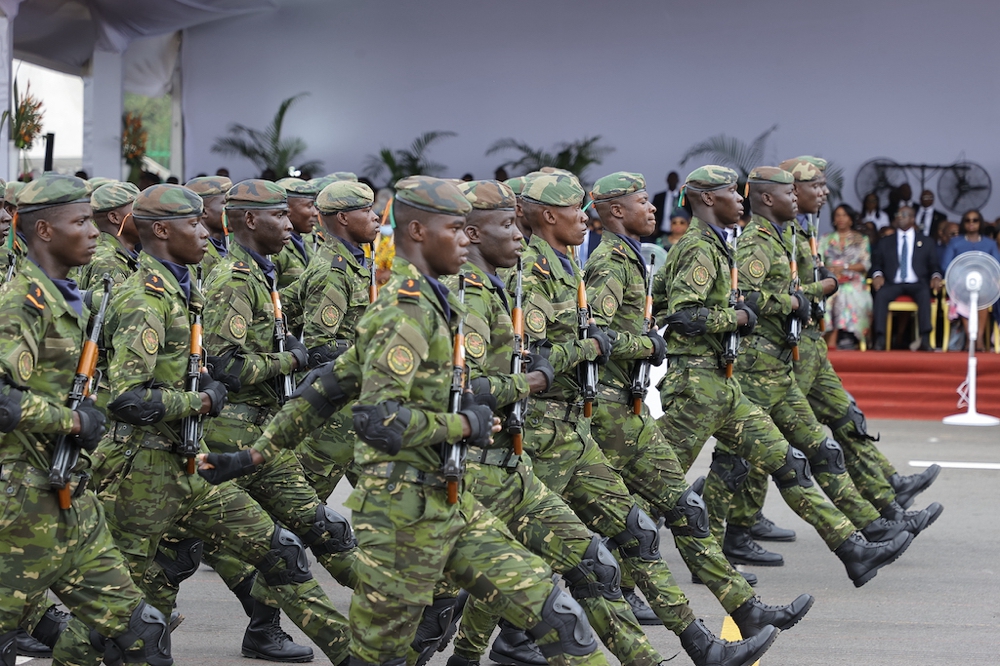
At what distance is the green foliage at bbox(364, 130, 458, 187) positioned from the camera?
20234 mm

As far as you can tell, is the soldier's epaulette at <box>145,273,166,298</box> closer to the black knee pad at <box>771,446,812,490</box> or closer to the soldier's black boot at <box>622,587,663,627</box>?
the soldier's black boot at <box>622,587,663,627</box>

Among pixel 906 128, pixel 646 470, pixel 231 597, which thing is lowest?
pixel 231 597

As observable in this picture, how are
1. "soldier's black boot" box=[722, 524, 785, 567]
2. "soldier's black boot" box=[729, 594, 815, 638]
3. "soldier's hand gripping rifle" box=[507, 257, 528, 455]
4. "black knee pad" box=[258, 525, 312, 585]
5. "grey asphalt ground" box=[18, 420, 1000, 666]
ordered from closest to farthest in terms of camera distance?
"soldier's hand gripping rifle" box=[507, 257, 528, 455] < "black knee pad" box=[258, 525, 312, 585] < "soldier's black boot" box=[729, 594, 815, 638] < "grey asphalt ground" box=[18, 420, 1000, 666] < "soldier's black boot" box=[722, 524, 785, 567]

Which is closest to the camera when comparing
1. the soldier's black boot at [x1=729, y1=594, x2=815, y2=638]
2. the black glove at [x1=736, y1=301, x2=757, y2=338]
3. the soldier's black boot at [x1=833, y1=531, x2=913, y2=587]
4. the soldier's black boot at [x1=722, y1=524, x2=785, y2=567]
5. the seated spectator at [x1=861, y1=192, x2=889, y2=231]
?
the soldier's black boot at [x1=729, y1=594, x2=815, y2=638]

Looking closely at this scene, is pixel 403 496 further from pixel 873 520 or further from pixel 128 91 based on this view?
pixel 128 91

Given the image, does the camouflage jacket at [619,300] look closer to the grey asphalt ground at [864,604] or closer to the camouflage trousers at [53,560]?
the grey asphalt ground at [864,604]

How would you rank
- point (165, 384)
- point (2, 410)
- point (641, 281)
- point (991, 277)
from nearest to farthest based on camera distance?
point (2, 410), point (165, 384), point (641, 281), point (991, 277)

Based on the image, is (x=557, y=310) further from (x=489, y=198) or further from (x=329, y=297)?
(x=329, y=297)

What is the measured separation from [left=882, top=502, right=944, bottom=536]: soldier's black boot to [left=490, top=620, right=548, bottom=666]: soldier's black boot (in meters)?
2.88

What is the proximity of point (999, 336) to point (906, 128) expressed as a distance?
203 inches

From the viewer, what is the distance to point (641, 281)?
676cm

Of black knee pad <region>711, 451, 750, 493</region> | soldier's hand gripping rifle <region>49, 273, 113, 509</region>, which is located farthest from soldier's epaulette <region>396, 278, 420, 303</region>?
black knee pad <region>711, 451, 750, 493</region>

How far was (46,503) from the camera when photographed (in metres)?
4.61

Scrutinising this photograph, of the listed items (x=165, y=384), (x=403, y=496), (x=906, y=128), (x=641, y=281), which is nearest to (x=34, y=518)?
(x=165, y=384)
